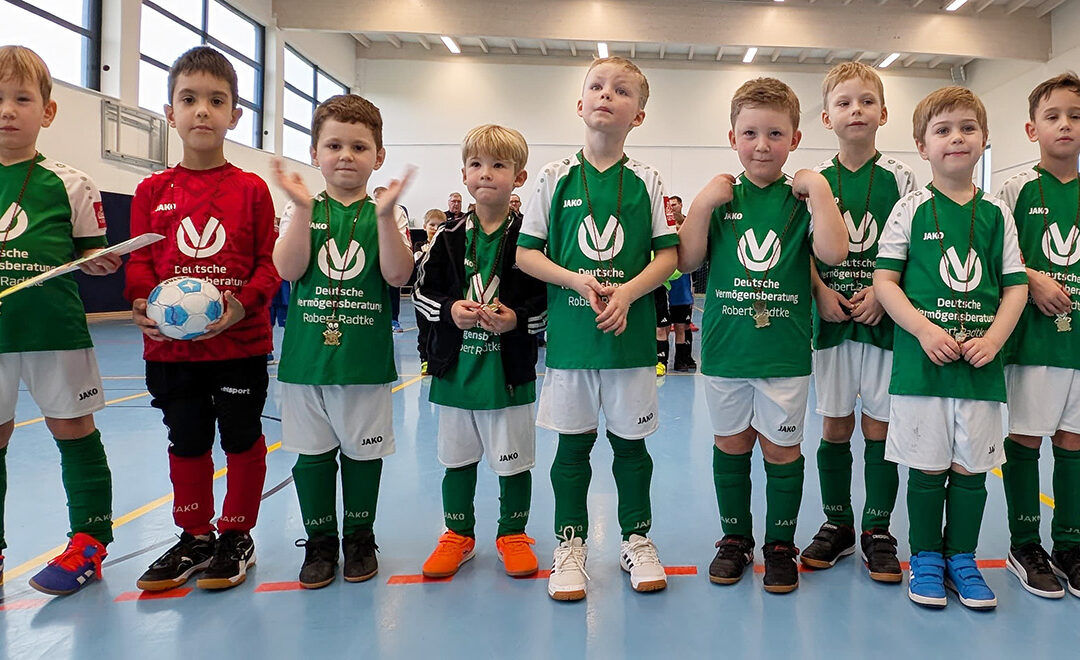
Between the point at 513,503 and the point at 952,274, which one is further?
the point at 513,503

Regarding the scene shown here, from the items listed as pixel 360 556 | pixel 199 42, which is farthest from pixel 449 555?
pixel 199 42

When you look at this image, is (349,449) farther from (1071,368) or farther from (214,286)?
(1071,368)

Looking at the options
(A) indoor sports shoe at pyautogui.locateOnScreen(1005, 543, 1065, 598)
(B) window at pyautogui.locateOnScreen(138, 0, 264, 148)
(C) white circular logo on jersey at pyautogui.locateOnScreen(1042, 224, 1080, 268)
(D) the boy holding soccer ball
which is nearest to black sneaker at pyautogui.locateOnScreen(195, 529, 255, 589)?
(D) the boy holding soccer ball

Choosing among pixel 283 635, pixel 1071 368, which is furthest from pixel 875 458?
pixel 283 635

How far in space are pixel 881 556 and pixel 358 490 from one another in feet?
6.10

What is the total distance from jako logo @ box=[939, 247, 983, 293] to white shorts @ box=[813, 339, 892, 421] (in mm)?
353

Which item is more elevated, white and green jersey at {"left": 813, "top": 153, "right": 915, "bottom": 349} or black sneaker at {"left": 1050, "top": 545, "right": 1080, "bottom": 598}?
white and green jersey at {"left": 813, "top": 153, "right": 915, "bottom": 349}

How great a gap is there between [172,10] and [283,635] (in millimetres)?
13425

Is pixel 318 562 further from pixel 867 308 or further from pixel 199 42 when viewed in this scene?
pixel 199 42

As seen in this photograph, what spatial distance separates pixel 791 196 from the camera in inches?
92.2

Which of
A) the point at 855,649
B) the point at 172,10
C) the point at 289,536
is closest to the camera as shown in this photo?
the point at 855,649

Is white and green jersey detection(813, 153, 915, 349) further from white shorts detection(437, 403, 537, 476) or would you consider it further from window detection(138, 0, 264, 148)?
window detection(138, 0, 264, 148)

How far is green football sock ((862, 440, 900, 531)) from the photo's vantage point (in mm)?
2461

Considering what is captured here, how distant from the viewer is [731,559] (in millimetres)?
2373
